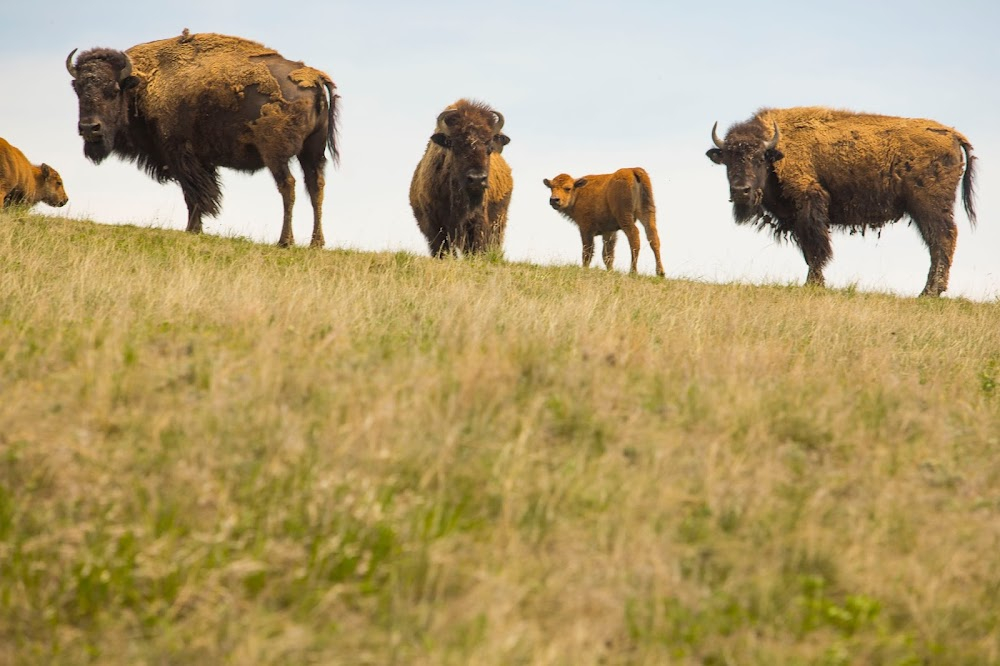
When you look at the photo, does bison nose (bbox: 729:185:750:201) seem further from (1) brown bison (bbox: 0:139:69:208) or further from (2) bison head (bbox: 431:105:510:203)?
(1) brown bison (bbox: 0:139:69:208)

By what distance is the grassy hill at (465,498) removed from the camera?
3541 millimetres

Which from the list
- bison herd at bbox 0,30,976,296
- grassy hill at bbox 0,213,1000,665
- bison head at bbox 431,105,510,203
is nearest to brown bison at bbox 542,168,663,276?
bison herd at bbox 0,30,976,296

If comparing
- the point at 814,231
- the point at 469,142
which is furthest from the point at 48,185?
the point at 814,231

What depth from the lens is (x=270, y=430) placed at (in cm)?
440

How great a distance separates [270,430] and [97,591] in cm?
102

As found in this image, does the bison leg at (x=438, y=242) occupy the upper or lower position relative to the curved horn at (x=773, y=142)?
lower

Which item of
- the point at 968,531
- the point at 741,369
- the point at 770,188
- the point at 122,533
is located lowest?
the point at 122,533

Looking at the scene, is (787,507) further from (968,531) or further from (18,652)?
(18,652)

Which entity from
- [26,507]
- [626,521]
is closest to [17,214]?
[26,507]

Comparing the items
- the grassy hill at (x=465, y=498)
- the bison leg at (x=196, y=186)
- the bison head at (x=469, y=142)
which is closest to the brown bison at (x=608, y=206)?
the bison head at (x=469, y=142)

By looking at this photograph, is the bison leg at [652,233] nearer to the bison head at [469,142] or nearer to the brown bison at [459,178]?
the brown bison at [459,178]

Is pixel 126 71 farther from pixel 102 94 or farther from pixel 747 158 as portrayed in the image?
pixel 747 158

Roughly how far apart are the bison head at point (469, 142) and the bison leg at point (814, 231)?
5267mm

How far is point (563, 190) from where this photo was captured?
58.4 ft
